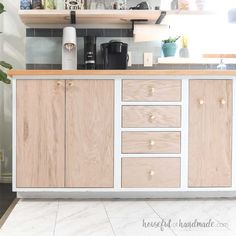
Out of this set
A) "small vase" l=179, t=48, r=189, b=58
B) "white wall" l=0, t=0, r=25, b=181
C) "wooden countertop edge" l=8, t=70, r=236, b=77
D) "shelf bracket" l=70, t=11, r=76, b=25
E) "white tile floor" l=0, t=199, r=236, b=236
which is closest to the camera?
"white tile floor" l=0, t=199, r=236, b=236

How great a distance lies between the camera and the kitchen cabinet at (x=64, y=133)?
267 centimetres

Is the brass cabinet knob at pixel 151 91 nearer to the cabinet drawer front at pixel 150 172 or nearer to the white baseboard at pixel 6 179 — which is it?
the cabinet drawer front at pixel 150 172

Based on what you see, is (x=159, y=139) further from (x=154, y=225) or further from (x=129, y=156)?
(x=154, y=225)

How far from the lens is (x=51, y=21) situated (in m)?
3.17

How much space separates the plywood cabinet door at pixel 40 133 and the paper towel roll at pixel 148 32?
0.86m

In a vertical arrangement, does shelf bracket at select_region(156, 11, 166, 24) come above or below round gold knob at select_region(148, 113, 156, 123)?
above

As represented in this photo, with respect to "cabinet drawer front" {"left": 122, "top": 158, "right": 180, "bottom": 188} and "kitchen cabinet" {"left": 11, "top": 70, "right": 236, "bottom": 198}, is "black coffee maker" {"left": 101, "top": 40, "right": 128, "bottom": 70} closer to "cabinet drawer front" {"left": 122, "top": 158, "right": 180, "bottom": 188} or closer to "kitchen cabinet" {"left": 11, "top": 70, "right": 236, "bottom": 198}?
"kitchen cabinet" {"left": 11, "top": 70, "right": 236, "bottom": 198}

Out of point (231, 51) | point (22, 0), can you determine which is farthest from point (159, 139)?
point (22, 0)

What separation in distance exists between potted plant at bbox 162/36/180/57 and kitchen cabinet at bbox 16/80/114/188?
0.73 meters

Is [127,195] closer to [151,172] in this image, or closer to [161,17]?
[151,172]

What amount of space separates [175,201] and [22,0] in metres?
1.89

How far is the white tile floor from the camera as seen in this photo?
2047 millimetres

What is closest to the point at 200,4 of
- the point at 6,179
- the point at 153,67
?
the point at 153,67

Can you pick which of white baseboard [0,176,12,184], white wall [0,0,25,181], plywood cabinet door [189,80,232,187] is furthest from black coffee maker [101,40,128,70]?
white baseboard [0,176,12,184]
